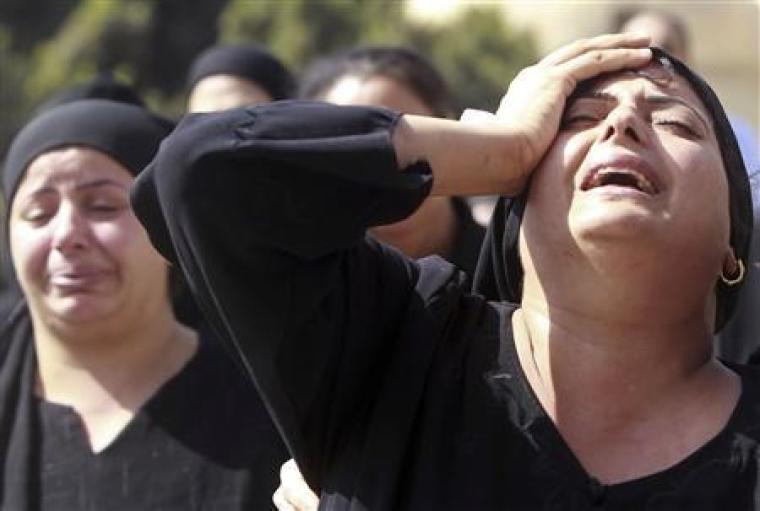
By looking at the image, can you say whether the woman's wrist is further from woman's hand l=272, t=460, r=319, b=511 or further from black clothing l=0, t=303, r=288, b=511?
black clothing l=0, t=303, r=288, b=511

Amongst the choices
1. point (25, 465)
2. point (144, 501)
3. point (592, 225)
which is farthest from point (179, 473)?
point (592, 225)

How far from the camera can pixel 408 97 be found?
4281 millimetres

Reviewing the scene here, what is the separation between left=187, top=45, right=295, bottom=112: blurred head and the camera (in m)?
5.55

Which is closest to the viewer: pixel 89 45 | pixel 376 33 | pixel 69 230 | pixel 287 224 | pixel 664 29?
pixel 287 224

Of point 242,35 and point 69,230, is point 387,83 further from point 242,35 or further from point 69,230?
point 242,35

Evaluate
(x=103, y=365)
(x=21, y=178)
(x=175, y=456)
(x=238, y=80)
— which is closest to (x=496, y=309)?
(x=175, y=456)

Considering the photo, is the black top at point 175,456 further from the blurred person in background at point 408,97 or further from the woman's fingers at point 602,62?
the woman's fingers at point 602,62

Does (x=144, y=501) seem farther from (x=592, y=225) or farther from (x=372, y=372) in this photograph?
(x=592, y=225)

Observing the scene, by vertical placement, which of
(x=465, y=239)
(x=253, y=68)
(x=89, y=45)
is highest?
(x=253, y=68)

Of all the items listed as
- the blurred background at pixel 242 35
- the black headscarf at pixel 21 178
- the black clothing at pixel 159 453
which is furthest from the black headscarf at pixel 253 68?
the blurred background at pixel 242 35

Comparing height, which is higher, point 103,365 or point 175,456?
point 103,365

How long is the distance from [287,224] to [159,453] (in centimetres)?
144

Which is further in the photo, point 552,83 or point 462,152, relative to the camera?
point 552,83

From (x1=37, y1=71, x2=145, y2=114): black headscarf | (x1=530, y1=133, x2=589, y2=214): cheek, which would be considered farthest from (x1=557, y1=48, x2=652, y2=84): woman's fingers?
(x1=37, y1=71, x2=145, y2=114): black headscarf
